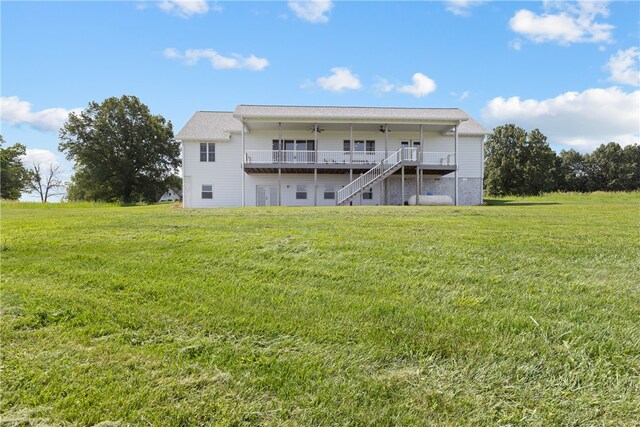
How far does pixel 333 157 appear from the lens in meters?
22.0

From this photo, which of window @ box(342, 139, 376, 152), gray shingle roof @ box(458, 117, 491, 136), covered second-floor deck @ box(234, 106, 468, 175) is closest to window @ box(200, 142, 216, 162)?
covered second-floor deck @ box(234, 106, 468, 175)

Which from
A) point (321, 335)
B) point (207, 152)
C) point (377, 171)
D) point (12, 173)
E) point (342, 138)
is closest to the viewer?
point (321, 335)

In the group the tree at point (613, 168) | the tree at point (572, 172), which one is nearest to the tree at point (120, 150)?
the tree at point (572, 172)

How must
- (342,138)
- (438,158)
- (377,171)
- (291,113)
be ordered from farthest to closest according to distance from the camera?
1. (342,138)
2. (438,158)
3. (291,113)
4. (377,171)

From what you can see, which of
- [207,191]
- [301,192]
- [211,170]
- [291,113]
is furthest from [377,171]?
[207,191]

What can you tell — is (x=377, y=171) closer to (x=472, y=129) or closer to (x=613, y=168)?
(x=472, y=129)

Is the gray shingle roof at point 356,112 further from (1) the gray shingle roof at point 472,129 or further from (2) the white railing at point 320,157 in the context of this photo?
(2) the white railing at point 320,157

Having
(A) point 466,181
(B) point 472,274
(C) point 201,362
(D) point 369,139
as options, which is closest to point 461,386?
(C) point 201,362

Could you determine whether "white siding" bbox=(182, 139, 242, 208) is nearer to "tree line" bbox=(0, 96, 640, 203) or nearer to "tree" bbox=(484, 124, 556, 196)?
"tree line" bbox=(0, 96, 640, 203)

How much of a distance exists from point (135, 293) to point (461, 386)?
3.12 m

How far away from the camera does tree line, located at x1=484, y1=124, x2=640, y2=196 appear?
1999 inches

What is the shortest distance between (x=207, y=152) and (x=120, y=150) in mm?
23497

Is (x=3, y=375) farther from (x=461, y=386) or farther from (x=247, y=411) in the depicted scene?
(x=461, y=386)

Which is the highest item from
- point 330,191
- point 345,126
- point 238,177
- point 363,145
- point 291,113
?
point 291,113
